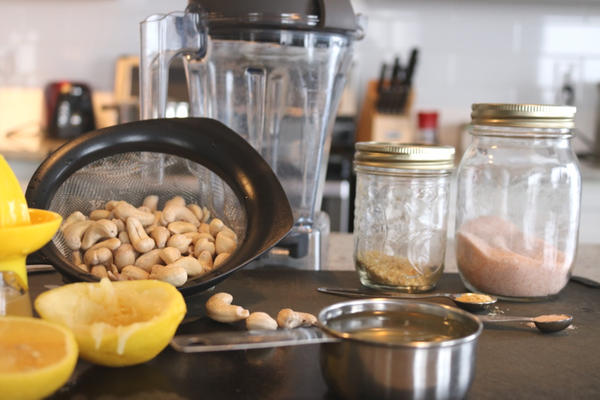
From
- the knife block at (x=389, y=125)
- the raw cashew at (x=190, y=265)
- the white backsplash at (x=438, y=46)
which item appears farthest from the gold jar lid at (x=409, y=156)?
the white backsplash at (x=438, y=46)

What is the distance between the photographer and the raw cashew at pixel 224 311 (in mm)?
548

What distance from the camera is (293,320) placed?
21.1 inches

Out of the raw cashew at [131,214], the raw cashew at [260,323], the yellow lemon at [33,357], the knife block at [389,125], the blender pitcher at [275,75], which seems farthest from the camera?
the knife block at [389,125]

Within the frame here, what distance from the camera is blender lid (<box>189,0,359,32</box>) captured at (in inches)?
28.0

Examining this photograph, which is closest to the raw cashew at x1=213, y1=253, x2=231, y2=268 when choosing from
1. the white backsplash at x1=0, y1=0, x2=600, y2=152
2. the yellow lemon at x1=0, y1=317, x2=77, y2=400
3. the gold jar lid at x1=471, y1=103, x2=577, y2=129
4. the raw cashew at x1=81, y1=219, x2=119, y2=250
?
the raw cashew at x1=81, y1=219, x2=119, y2=250

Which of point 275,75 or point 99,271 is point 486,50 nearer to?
point 275,75

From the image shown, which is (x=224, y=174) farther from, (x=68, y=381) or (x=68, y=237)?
(x=68, y=381)

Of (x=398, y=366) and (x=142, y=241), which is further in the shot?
(x=142, y=241)

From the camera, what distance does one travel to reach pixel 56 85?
222cm

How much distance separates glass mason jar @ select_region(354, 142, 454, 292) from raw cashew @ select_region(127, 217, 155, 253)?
232mm

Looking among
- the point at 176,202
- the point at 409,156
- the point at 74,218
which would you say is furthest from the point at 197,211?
the point at 409,156

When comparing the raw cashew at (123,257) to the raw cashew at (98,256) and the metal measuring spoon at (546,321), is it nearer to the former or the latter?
the raw cashew at (98,256)

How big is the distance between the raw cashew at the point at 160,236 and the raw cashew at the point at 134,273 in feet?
0.14

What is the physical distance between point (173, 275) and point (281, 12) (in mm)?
338
